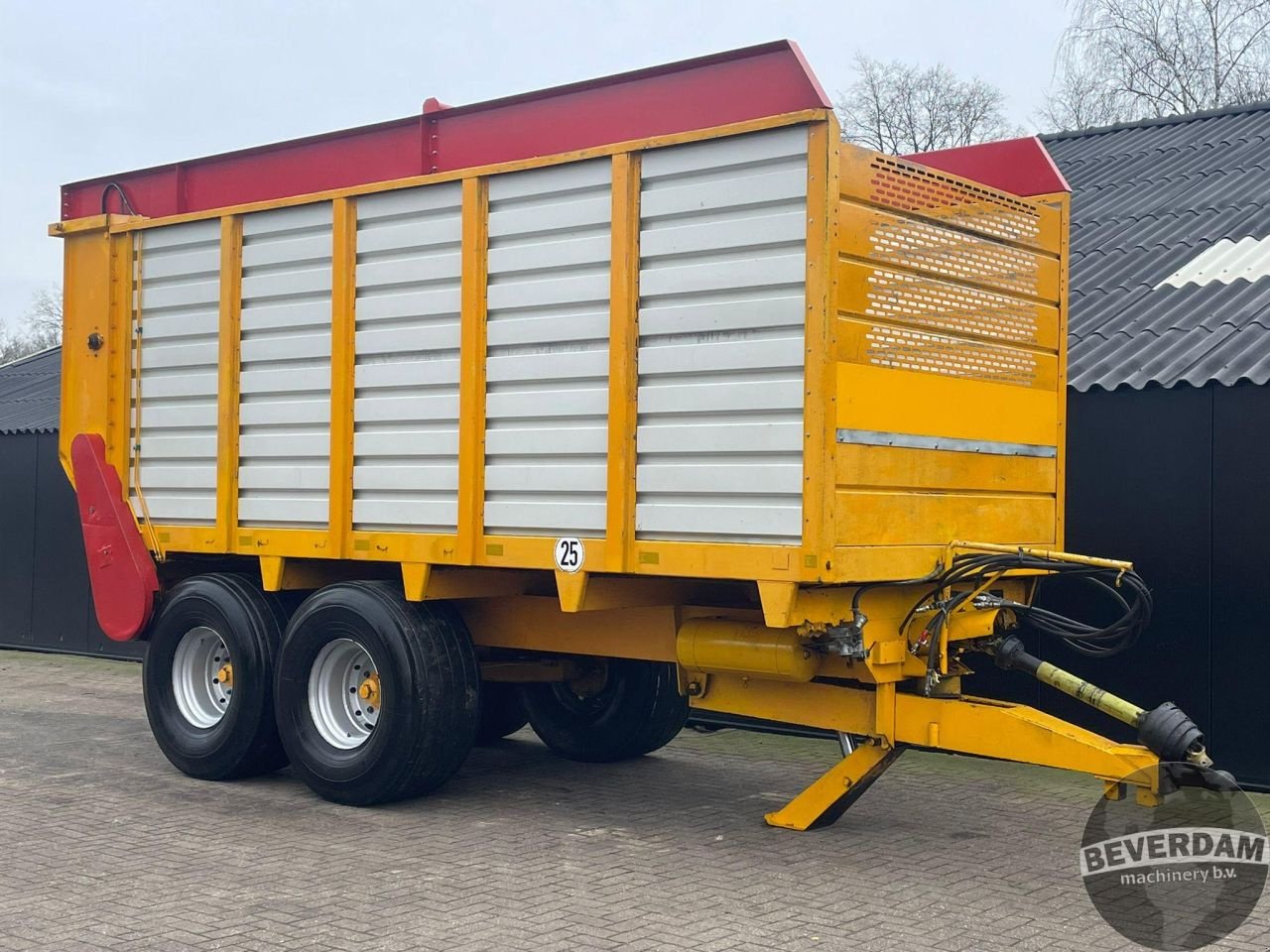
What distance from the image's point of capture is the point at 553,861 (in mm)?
6461

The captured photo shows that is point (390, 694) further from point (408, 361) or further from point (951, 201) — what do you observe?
point (951, 201)

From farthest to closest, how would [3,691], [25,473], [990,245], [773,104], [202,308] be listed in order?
1. [25,473]
2. [3,691]
3. [202,308]
4. [990,245]
5. [773,104]

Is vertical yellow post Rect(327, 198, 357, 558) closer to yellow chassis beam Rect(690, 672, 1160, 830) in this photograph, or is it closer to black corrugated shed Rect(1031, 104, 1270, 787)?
yellow chassis beam Rect(690, 672, 1160, 830)

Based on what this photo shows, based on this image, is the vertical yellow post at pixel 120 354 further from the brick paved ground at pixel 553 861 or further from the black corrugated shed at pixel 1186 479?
the black corrugated shed at pixel 1186 479

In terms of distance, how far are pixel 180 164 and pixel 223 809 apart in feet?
12.8

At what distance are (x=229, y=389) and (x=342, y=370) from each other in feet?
2.97

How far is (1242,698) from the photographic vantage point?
8.03m

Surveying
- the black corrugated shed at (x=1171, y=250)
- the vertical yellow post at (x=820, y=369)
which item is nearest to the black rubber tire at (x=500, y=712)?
the vertical yellow post at (x=820, y=369)

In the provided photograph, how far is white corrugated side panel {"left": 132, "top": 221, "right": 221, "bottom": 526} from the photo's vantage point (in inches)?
331

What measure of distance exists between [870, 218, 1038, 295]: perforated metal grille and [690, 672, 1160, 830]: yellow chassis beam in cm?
194

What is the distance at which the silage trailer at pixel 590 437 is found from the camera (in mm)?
6230

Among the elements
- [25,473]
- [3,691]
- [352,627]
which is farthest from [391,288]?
[25,473]

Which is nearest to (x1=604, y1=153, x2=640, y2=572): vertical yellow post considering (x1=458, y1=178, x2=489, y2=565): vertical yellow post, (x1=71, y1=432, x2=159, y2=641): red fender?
(x1=458, y1=178, x2=489, y2=565): vertical yellow post

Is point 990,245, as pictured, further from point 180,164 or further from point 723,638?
point 180,164
